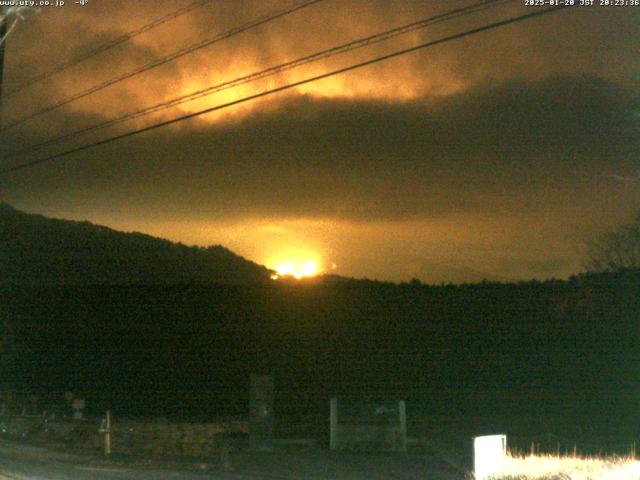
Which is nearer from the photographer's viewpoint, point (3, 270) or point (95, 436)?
point (95, 436)

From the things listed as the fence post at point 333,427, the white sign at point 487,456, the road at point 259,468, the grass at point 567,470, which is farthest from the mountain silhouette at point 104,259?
the white sign at point 487,456

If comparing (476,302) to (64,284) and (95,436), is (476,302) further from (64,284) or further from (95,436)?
(64,284)

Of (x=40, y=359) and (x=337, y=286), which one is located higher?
(x=337, y=286)

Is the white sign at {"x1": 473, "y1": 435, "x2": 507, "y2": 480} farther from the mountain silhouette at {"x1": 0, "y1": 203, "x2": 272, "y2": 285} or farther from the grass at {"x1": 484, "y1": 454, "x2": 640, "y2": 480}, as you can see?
the mountain silhouette at {"x1": 0, "y1": 203, "x2": 272, "y2": 285}

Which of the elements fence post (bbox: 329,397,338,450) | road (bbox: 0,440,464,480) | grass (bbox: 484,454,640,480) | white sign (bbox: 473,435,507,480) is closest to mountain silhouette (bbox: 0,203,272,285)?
fence post (bbox: 329,397,338,450)

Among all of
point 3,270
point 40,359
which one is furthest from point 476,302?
point 3,270

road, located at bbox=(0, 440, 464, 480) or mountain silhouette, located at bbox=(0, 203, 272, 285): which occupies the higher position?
mountain silhouette, located at bbox=(0, 203, 272, 285)

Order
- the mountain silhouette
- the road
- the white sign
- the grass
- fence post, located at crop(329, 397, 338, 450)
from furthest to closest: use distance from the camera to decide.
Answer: the mountain silhouette, fence post, located at crop(329, 397, 338, 450), the road, the white sign, the grass

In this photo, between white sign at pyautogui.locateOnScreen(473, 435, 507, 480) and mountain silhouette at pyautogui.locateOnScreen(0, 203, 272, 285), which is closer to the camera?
white sign at pyautogui.locateOnScreen(473, 435, 507, 480)
